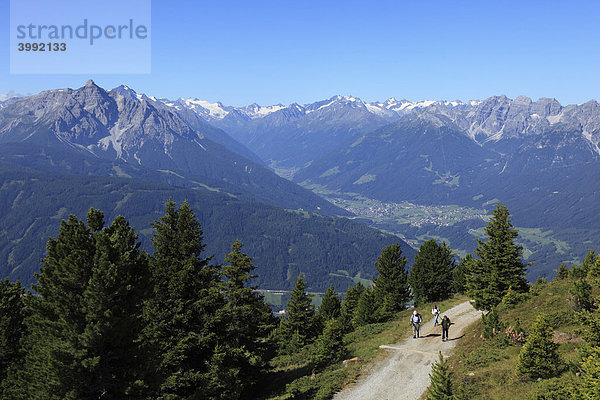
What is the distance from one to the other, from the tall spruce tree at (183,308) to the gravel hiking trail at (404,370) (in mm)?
9870

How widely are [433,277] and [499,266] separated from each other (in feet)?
111

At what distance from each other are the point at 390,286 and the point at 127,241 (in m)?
58.0

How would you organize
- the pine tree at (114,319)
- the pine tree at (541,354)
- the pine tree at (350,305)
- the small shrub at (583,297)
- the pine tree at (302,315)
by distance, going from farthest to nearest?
the pine tree at (350,305), the pine tree at (302,315), the small shrub at (583,297), the pine tree at (541,354), the pine tree at (114,319)

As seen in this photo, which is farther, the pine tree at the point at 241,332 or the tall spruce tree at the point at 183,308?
the pine tree at the point at 241,332

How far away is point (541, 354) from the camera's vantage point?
75.6ft

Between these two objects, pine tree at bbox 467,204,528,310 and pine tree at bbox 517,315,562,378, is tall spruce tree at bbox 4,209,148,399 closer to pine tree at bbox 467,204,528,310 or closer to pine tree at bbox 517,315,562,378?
pine tree at bbox 517,315,562,378

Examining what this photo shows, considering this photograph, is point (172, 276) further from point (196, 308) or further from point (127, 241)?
point (127, 241)

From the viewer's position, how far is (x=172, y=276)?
29.6m

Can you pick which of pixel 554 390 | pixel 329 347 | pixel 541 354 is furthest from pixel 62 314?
pixel 541 354

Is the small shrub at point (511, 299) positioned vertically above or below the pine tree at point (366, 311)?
above

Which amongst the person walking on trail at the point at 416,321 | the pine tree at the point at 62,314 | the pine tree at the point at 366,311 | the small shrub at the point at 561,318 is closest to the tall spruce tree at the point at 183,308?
the pine tree at the point at 62,314

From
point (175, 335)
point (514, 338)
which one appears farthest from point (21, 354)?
point (514, 338)

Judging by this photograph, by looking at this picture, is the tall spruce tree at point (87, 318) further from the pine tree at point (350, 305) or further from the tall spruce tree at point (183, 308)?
the pine tree at point (350, 305)

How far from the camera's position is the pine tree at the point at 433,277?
236 ft
